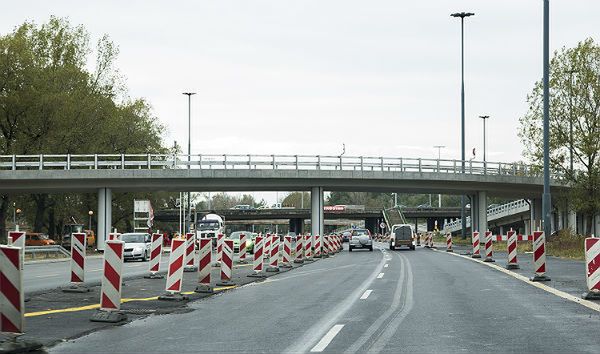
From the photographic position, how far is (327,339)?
9.98 meters

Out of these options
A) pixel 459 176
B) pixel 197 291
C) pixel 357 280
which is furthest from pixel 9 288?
pixel 459 176

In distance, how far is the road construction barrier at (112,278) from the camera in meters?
12.4

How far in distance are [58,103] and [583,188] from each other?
35.6 m

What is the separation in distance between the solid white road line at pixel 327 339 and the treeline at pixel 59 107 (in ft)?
161

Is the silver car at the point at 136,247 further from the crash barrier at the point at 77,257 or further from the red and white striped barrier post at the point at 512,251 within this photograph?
the crash barrier at the point at 77,257

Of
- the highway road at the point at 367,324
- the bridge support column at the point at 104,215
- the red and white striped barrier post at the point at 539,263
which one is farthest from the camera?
the bridge support column at the point at 104,215

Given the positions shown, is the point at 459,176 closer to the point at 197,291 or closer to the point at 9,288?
the point at 197,291

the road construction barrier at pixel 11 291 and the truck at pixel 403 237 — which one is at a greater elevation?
the road construction barrier at pixel 11 291

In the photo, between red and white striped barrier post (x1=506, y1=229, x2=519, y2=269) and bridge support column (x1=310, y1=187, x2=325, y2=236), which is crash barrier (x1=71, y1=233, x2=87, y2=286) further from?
bridge support column (x1=310, y1=187, x2=325, y2=236)

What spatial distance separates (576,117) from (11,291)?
137ft

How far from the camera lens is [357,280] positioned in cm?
2164

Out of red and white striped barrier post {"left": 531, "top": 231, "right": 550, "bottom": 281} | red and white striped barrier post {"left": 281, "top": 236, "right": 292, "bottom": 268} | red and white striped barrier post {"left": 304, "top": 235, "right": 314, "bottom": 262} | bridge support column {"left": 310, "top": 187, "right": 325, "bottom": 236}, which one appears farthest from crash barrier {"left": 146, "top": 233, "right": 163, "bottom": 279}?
bridge support column {"left": 310, "top": 187, "right": 325, "bottom": 236}

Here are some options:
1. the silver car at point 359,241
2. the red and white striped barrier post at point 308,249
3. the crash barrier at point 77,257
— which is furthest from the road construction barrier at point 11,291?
the silver car at point 359,241

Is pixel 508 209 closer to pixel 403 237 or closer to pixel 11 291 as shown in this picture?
pixel 403 237
